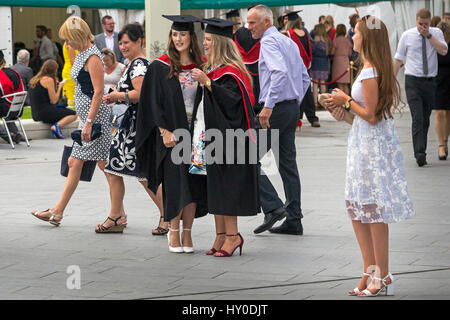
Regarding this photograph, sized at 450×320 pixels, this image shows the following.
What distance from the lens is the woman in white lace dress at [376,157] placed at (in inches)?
229

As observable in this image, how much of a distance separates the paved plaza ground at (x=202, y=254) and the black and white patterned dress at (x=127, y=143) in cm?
55

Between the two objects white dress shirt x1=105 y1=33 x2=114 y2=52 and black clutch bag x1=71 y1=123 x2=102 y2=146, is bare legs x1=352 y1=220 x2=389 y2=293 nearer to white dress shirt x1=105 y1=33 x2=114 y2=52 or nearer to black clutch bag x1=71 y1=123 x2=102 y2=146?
black clutch bag x1=71 y1=123 x2=102 y2=146

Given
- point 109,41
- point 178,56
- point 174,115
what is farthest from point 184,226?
point 109,41

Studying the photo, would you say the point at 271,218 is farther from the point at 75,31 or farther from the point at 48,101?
the point at 48,101

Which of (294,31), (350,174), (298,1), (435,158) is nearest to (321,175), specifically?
(435,158)

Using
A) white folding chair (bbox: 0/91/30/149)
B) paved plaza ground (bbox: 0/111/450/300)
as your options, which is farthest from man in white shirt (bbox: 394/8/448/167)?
white folding chair (bbox: 0/91/30/149)

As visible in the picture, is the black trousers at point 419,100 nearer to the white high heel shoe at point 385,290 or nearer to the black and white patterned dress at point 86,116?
the black and white patterned dress at point 86,116

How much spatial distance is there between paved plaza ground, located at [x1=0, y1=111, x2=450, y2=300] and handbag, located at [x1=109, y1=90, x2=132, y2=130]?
923 mm

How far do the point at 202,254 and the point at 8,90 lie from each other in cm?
868

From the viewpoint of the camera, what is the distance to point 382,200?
5793mm

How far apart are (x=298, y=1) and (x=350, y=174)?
17147mm

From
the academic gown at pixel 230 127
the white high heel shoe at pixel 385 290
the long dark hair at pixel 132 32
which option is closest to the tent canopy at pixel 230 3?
the long dark hair at pixel 132 32

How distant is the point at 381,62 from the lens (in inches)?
229

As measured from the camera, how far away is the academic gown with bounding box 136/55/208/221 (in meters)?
7.18
